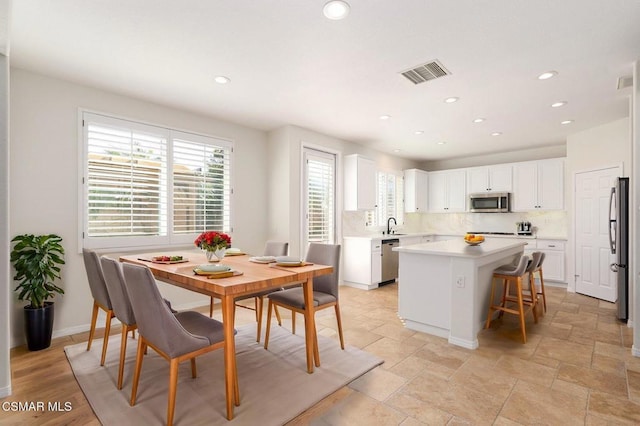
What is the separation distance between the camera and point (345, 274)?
229 inches

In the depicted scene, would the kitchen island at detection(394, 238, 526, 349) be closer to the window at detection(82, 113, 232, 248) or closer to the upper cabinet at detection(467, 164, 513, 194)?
the window at detection(82, 113, 232, 248)

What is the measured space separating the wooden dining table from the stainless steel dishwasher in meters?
3.28

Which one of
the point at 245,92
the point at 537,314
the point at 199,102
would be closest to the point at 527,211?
the point at 537,314

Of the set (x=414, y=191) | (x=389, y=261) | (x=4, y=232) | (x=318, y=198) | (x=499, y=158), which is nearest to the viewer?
(x=4, y=232)

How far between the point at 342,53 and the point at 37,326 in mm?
3639

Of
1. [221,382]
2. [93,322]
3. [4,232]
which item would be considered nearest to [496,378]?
[221,382]

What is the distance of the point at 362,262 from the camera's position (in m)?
5.54

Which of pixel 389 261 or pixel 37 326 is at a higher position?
pixel 389 261

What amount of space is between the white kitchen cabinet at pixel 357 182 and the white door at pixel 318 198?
0.26 meters

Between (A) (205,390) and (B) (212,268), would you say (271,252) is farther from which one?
(A) (205,390)

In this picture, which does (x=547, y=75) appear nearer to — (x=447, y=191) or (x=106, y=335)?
(x=447, y=191)

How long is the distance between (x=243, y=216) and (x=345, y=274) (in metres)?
2.19

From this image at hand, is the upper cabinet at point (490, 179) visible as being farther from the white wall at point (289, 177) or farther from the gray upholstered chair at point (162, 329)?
the gray upholstered chair at point (162, 329)

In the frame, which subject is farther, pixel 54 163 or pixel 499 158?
pixel 499 158
